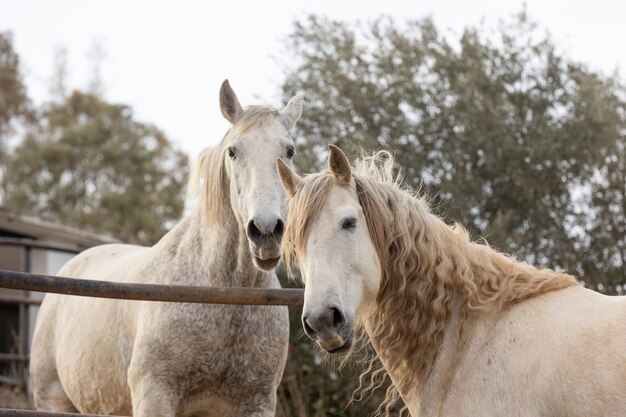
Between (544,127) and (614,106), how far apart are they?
1140 mm

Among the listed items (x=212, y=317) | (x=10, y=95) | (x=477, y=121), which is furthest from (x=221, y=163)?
(x=10, y=95)

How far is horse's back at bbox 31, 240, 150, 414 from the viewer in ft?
15.8

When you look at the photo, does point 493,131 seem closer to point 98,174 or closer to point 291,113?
point 291,113

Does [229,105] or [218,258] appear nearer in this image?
[218,258]

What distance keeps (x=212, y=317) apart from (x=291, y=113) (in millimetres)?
1270

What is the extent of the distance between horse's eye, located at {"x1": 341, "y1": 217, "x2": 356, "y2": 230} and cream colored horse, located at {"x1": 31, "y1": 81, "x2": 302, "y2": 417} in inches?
29.0

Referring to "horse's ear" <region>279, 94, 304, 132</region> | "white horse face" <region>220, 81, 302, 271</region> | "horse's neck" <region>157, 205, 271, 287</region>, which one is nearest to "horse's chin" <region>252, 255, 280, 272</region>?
"white horse face" <region>220, 81, 302, 271</region>

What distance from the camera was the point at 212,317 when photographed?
436 cm

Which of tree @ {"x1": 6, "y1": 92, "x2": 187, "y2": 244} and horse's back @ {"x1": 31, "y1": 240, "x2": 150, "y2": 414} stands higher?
tree @ {"x1": 6, "y1": 92, "x2": 187, "y2": 244}

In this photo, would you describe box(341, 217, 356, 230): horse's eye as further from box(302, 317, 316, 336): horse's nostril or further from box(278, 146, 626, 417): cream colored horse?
box(302, 317, 316, 336): horse's nostril

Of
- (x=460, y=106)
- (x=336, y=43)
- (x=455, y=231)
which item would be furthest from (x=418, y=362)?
(x=336, y=43)

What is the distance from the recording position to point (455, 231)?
369cm

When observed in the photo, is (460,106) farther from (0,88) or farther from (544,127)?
(0,88)

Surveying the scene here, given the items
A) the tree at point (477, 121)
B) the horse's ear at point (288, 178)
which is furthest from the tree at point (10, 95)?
the horse's ear at point (288, 178)
